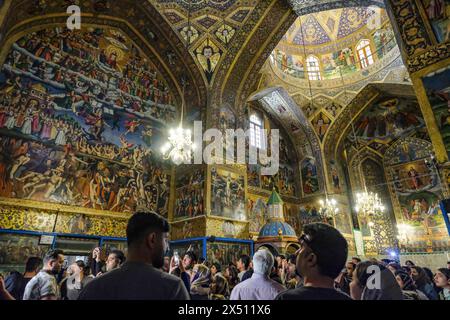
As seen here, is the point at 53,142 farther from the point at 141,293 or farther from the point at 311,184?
the point at 311,184

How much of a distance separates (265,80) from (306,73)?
134 inches

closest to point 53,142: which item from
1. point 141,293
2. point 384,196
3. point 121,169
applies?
point 121,169

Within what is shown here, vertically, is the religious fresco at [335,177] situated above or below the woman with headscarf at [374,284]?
above

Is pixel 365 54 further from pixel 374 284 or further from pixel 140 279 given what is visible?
pixel 140 279

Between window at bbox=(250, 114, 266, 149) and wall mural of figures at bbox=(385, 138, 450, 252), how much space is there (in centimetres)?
863

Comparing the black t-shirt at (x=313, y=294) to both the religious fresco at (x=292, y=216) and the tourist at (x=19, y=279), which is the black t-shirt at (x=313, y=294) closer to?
the tourist at (x=19, y=279)

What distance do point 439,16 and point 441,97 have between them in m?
1.72

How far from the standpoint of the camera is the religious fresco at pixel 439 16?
493 centimetres

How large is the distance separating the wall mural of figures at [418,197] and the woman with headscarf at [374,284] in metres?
15.8

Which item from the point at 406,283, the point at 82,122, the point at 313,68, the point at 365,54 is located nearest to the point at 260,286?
the point at 406,283

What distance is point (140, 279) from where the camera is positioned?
3.93 ft

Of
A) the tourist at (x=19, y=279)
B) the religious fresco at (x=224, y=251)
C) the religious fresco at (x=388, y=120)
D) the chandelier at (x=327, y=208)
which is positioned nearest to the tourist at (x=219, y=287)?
the tourist at (x=19, y=279)

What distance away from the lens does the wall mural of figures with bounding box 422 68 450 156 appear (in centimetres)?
460

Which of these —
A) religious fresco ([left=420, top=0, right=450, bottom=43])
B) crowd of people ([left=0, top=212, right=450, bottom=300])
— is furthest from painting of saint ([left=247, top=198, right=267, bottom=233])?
crowd of people ([left=0, top=212, right=450, bottom=300])
